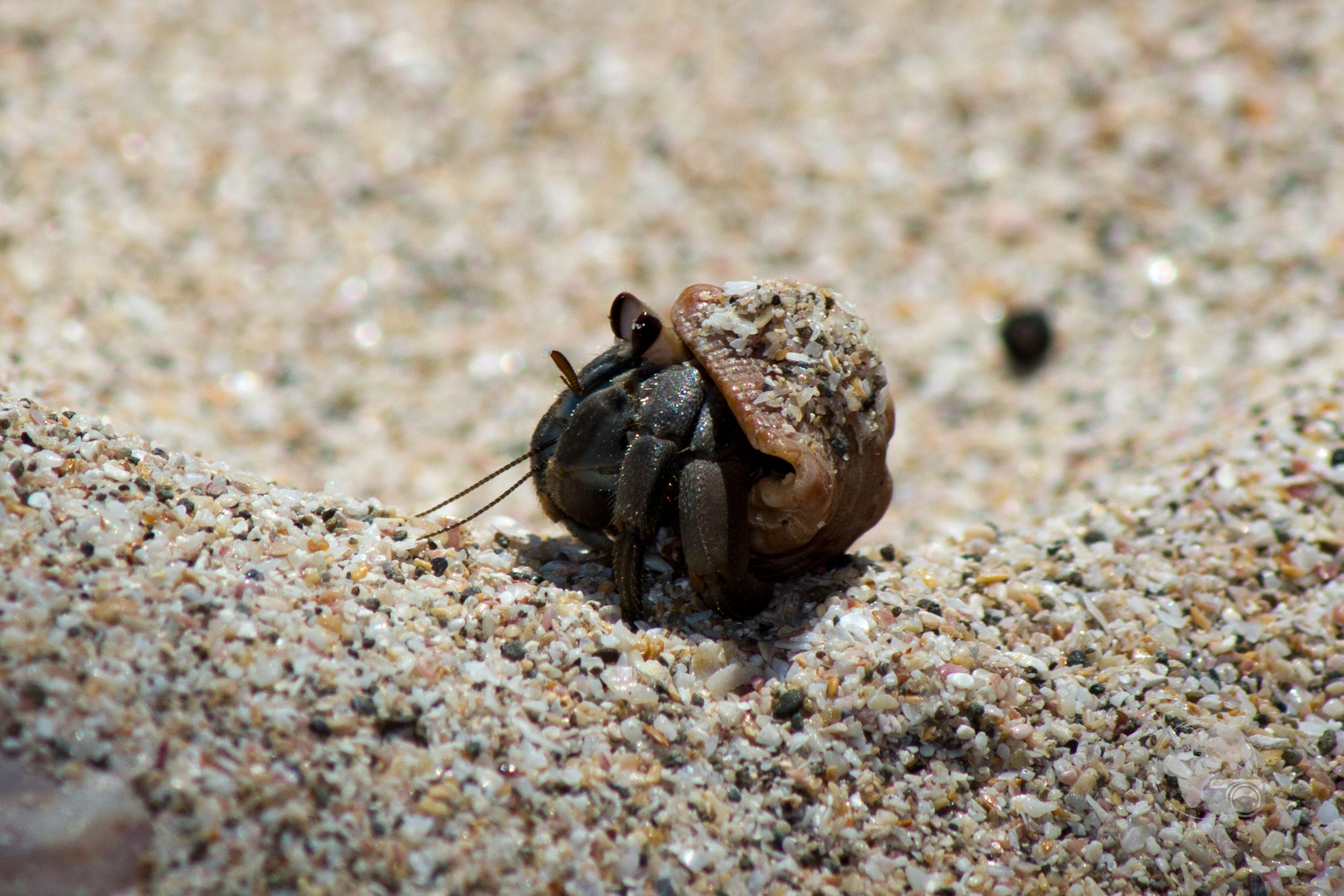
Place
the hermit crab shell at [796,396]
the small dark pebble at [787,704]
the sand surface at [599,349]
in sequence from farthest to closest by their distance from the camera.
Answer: the hermit crab shell at [796,396]
the small dark pebble at [787,704]
the sand surface at [599,349]

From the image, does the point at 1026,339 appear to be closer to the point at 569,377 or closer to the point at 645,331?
the point at 645,331

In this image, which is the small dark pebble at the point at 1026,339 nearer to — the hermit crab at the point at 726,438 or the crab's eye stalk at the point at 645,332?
the hermit crab at the point at 726,438

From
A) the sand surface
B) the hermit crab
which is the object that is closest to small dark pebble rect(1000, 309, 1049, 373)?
the sand surface

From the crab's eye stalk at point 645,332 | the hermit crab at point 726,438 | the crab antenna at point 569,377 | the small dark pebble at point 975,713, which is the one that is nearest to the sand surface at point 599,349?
the small dark pebble at point 975,713

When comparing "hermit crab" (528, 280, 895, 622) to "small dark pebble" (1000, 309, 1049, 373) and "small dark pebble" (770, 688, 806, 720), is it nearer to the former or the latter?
"small dark pebble" (770, 688, 806, 720)

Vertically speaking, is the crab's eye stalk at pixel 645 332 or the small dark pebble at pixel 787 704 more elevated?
the crab's eye stalk at pixel 645 332

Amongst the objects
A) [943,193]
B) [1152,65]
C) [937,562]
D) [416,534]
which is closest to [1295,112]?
[1152,65]

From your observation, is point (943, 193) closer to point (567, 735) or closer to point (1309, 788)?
point (1309, 788)
